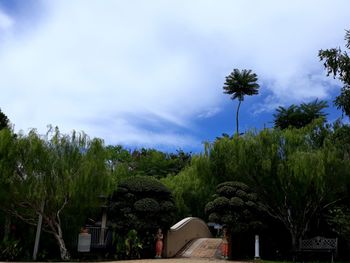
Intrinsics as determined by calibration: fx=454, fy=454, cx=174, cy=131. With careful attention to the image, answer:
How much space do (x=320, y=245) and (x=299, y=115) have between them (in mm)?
22688

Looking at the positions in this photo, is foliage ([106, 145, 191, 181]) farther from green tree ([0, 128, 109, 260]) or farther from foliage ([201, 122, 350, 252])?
green tree ([0, 128, 109, 260])

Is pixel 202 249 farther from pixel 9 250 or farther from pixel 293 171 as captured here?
pixel 9 250

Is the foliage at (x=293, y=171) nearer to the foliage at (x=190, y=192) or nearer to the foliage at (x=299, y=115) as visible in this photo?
the foliage at (x=190, y=192)

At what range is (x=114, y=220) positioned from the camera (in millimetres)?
20219

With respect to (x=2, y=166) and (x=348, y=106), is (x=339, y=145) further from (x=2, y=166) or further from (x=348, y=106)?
(x=2, y=166)

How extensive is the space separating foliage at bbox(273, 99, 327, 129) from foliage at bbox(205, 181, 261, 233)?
22.1m

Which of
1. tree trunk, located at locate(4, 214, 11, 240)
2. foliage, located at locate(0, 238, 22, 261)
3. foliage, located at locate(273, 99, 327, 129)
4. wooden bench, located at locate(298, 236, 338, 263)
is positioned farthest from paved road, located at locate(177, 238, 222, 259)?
foliage, located at locate(273, 99, 327, 129)

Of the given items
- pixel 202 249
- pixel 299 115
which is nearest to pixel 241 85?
pixel 299 115

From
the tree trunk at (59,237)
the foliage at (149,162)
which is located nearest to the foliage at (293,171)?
the tree trunk at (59,237)

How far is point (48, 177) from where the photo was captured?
59.0 feet

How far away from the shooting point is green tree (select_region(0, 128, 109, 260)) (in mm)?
17766

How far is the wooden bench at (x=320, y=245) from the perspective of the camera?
806 inches

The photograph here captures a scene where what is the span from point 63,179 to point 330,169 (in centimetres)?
1161

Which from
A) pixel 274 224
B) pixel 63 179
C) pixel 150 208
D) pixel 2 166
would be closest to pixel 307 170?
pixel 274 224
